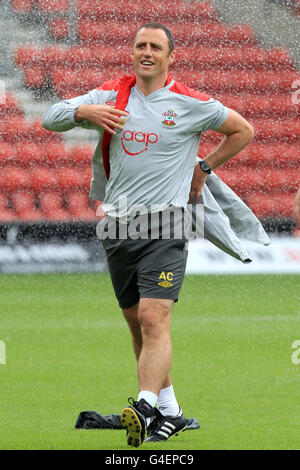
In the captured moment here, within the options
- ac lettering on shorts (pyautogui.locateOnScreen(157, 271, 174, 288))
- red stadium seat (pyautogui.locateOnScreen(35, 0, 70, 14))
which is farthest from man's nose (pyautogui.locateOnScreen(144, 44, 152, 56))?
red stadium seat (pyautogui.locateOnScreen(35, 0, 70, 14))

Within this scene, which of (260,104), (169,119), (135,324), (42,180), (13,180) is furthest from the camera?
(260,104)

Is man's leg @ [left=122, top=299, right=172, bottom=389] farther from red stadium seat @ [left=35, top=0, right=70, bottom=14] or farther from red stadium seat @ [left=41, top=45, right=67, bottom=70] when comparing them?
red stadium seat @ [left=35, top=0, right=70, bottom=14]

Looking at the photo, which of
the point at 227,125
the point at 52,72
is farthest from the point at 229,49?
the point at 227,125

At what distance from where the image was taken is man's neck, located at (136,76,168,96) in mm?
4195

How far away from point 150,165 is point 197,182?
0.34 m

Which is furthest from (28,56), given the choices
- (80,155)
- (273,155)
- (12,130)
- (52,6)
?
(273,155)

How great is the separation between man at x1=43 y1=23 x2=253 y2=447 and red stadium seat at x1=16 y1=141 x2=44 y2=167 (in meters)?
8.57

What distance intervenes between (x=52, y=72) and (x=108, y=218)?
33.1 feet

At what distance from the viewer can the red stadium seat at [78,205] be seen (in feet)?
39.9

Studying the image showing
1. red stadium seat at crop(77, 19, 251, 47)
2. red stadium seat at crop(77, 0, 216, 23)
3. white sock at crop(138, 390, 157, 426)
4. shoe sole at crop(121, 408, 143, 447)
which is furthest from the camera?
red stadium seat at crop(77, 0, 216, 23)

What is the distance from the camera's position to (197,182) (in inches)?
172

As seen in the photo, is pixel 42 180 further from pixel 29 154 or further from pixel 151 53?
pixel 151 53

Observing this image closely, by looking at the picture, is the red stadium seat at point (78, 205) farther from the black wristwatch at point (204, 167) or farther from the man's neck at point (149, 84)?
the man's neck at point (149, 84)

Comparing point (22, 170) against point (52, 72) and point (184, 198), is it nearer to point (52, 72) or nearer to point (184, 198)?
point (52, 72)
